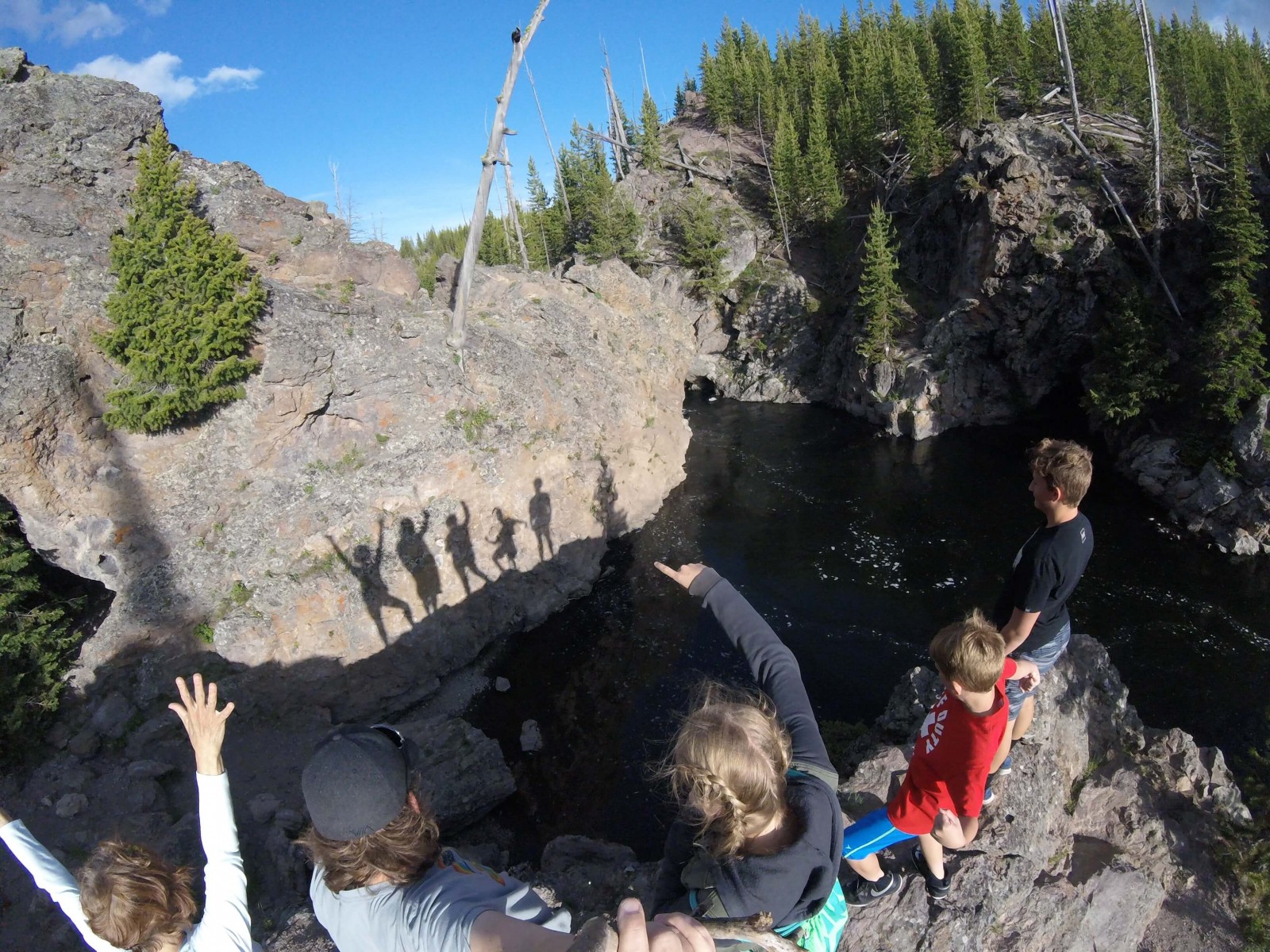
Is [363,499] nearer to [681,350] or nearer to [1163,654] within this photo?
[681,350]

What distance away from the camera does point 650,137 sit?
184 feet

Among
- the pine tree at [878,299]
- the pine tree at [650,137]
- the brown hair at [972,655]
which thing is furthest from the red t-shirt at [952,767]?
the pine tree at [650,137]

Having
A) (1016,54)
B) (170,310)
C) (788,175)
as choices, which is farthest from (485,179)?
(1016,54)

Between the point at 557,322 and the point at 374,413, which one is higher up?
the point at 557,322

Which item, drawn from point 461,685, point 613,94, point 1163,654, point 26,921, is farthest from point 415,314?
point 613,94

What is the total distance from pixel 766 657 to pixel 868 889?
265cm

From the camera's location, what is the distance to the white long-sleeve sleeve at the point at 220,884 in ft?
10.1

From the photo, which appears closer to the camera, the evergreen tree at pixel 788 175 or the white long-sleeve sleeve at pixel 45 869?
the white long-sleeve sleeve at pixel 45 869

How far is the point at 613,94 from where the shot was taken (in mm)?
62094

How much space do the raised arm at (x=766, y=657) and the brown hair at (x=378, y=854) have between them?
150cm

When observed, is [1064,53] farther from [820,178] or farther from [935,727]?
A: [935,727]

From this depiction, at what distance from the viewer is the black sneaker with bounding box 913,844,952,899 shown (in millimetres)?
4707

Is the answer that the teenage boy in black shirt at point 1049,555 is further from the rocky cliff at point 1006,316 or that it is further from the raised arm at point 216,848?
the rocky cliff at point 1006,316

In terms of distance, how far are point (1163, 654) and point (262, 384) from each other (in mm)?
21903
